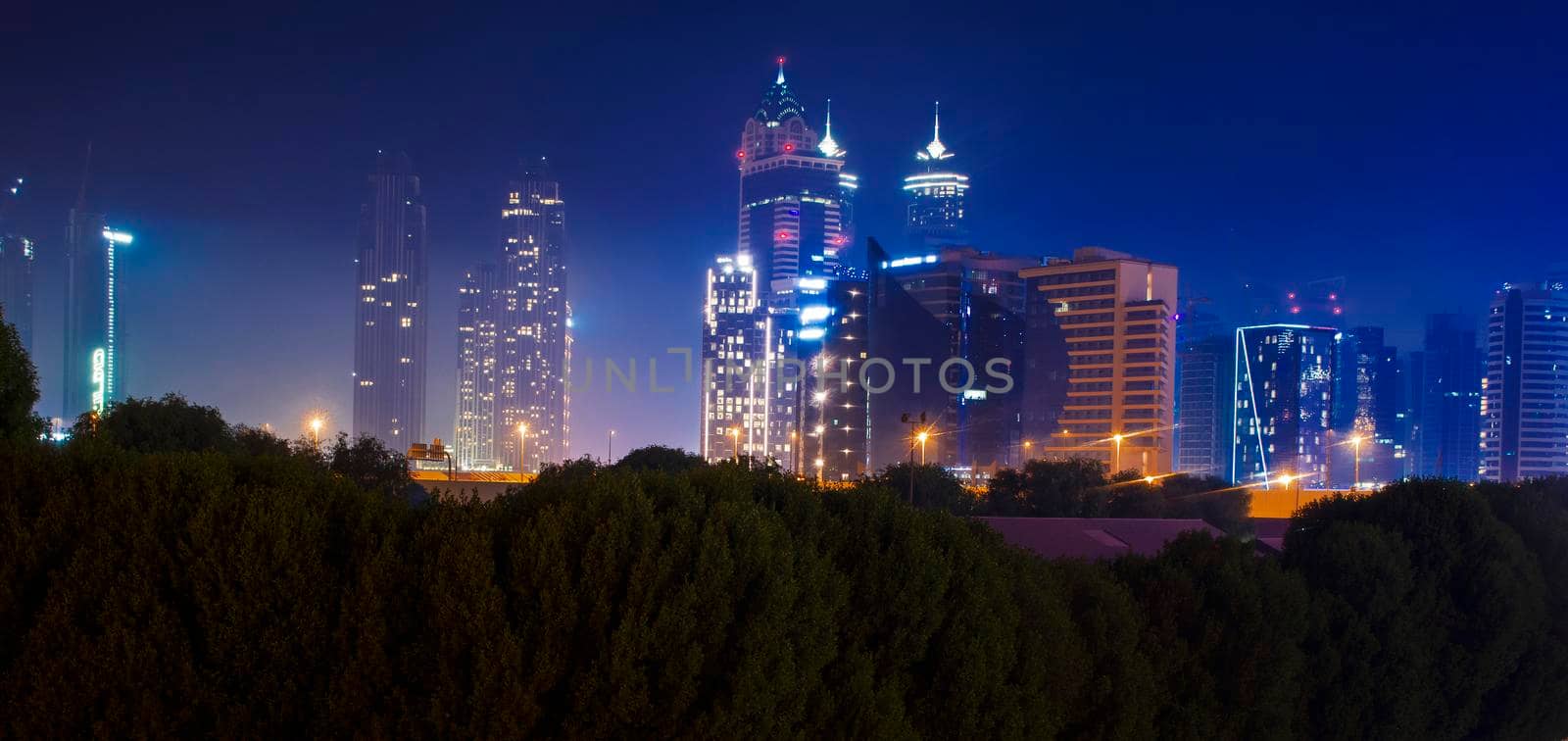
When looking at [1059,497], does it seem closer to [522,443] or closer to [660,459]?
[660,459]

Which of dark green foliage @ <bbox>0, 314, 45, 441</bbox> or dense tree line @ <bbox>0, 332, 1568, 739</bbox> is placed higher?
dark green foliage @ <bbox>0, 314, 45, 441</bbox>

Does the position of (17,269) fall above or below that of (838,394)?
above

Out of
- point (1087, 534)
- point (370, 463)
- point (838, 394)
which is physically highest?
point (838, 394)

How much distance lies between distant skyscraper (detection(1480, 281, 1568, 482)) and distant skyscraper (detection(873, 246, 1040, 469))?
2154 inches

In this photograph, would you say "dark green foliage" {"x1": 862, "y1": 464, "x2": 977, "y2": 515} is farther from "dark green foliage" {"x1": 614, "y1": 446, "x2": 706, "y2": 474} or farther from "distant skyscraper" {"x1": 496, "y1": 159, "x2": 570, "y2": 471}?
"distant skyscraper" {"x1": 496, "y1": 159, "x2": 570, "y2": 471}

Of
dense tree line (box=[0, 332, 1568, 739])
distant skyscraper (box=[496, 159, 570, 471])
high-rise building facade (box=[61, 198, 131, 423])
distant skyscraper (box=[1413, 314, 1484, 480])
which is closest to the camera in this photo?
dense tree line (box=[0, 332, 1568, 739])

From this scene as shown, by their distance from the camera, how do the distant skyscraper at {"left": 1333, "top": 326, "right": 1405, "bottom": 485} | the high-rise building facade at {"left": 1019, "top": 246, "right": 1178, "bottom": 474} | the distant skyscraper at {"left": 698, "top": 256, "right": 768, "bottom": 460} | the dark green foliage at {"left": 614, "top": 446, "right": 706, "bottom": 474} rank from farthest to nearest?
1. the distant skyscraper at {"left": 698, "top": 256, "right": 768, "bottom": 460}
2. the distant skyscraper at {"left": 1333, "top": 326, "right": 1405, "bottom": 485}
3. the high-rise building facade at {"left": 1019, "top": 246, "right": 1178, "bottom": 474}
4. the dark green foliage at {"left": 614, "top": 446, "right": 706, "bottom": 474}

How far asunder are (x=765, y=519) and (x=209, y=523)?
5275 millimetres

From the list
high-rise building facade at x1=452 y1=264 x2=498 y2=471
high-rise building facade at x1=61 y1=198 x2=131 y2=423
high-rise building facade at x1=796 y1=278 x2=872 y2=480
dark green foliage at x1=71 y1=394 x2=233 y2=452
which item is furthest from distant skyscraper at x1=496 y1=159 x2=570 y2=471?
dark green foliage at x1=71 y1=394 x2=233 y2=452

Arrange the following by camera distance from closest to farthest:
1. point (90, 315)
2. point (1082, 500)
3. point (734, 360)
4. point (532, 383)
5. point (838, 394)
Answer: point (1082, 500), point (90, 315), point (838, 394), point (734, 360), point (532, 383)

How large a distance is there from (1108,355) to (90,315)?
9432 cm

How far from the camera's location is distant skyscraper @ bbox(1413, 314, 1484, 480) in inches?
6137

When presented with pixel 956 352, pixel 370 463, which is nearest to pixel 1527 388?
pixel 956 352

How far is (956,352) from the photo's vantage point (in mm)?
107812
